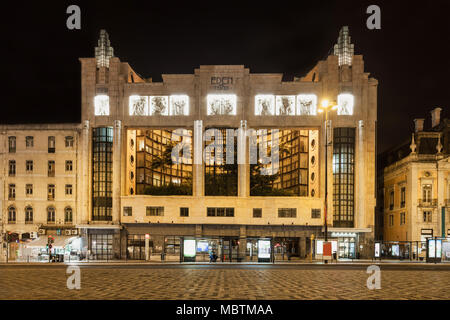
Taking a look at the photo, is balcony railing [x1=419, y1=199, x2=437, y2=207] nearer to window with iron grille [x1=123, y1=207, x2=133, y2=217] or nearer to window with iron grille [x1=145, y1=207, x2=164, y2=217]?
window with iron grille [x1=145, y1=207, x2=164, y2=217]

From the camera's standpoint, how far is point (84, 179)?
6100 cm

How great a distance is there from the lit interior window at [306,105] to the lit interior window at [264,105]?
11.3ft

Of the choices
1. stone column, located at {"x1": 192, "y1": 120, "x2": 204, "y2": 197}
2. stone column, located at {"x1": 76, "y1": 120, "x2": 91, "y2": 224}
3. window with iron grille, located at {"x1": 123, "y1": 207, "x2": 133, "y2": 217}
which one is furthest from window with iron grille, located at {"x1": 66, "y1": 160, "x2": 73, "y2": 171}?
stone column, located at {"x1": 192, "y1": 120, "x2": 204, "y2": 197}

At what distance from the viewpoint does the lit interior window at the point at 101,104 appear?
62344mm

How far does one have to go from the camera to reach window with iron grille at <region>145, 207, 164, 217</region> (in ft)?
196

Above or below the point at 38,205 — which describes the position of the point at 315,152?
above

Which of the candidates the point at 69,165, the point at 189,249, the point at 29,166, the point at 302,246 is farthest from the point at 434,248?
the point at 29,166

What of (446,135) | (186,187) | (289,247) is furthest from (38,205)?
(446,135)

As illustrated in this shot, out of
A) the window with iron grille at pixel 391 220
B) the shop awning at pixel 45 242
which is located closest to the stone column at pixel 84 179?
the shop awning at pixel 45 242

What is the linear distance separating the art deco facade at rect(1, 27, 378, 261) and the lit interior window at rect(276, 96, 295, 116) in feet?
0.44

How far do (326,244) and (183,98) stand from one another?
29505 mm
